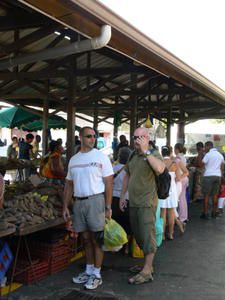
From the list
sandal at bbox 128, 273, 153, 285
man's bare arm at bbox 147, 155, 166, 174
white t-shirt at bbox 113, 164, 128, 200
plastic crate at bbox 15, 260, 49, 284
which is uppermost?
man's bare arm at bbox 147, 155, 166, 174

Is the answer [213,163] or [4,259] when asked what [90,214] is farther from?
[213,163]

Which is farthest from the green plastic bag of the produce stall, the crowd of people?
the produce stall

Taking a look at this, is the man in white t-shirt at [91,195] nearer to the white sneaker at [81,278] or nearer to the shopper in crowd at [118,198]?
the white sneaker at [81,278]

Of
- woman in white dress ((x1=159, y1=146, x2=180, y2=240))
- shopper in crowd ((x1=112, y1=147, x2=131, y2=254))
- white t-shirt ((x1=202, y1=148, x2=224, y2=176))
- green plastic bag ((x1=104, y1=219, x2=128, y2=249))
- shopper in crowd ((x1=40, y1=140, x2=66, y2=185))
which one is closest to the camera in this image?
green plastic bag ((x1=104, y1=219, x2=128, y2=249))

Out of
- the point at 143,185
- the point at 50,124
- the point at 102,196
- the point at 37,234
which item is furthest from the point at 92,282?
the point at 50,124

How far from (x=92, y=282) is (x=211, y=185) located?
523cm

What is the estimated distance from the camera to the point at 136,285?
187 inches

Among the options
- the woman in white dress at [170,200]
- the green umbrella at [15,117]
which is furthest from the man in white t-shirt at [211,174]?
the green umbrella at [15,117]

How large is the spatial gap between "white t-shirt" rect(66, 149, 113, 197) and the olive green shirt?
42 centimetres

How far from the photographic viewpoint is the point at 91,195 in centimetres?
450

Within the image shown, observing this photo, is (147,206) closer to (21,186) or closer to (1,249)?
(1,249)

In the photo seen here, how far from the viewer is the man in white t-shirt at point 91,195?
4496 mm

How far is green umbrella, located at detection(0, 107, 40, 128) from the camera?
12023 millimetres

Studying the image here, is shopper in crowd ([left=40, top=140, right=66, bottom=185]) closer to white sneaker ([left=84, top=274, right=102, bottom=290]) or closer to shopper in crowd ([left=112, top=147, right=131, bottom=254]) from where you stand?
shopper in crowd ([left=112, top=147, right=131, bottom=254])
